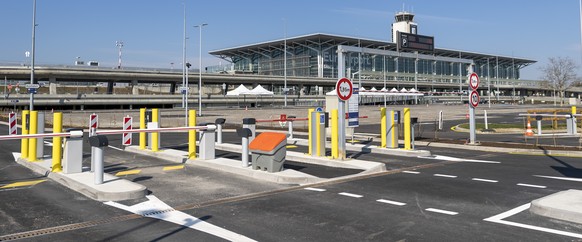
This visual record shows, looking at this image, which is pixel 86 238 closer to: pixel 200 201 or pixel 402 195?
pixel 200 201

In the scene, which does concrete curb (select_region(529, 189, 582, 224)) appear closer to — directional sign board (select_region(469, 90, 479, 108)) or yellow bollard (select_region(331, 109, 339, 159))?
yellow bollard (select_region(331, 109, 339, 159))

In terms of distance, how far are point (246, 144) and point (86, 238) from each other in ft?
18.1

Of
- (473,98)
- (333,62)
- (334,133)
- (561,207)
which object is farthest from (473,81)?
(333,62)

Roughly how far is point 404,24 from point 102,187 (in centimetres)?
12609

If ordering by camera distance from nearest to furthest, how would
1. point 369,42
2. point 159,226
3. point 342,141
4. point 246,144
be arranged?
point 159,226
point 246,144
point 342,141
point 369,42

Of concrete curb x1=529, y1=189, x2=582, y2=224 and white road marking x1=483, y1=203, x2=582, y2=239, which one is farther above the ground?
concrete curb x1=529, y1=189, x2=582, y2=224

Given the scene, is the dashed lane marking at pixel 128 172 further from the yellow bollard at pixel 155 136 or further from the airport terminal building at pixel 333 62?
the airport terminal building at pixel 333 62

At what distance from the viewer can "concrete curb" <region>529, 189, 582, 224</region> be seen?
6055 mm

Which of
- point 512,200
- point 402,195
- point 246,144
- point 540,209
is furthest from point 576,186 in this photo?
point 246,144

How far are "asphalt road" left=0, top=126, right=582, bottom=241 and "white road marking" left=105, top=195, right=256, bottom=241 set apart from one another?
133 mm

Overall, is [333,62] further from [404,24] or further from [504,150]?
[504,150]

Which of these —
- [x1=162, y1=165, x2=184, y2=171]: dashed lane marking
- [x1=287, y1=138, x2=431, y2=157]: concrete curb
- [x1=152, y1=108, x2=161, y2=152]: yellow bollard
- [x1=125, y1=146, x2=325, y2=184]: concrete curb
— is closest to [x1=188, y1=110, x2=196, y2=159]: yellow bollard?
[x1=125, y1=146, x2=325, y2=184]: concrete curb

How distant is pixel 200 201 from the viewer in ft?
24.8

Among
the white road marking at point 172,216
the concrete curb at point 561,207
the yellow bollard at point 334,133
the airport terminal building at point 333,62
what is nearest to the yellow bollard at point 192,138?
the yellow bollard at point 334,133
